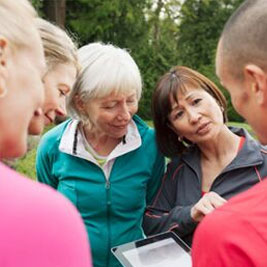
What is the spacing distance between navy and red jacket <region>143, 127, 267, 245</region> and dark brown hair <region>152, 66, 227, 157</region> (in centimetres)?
8

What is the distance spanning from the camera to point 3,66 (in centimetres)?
86

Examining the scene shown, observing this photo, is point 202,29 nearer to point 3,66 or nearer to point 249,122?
point 249,122

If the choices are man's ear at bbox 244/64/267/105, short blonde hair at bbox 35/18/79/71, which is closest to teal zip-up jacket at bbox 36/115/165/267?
short blonde hair at bbox 35/18/79/71

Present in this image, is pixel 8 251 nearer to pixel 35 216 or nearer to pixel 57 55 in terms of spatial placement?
pixel 35 216

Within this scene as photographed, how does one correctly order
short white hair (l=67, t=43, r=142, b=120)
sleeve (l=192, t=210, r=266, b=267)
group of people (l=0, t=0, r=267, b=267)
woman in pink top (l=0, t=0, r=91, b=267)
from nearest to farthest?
woman in pink top (l=0, t=0, r=91, b=267)
sleeve (l=192, t=210, r=266, b=267)
group of people (l=0, t=0, r=267, b=267)
short white hair (l=67, t=43, r=142, b=120)

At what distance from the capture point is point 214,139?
229 centimetres

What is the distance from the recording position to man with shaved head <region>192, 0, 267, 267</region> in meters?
0.97

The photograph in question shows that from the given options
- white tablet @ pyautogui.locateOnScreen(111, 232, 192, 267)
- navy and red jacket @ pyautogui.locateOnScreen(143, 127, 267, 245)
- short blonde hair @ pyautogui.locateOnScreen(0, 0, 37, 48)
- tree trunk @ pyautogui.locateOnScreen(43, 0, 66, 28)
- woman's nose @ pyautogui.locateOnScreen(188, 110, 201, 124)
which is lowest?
tree trunk @ pyautogui.locateOnScreen(43, 0, 66, 28)

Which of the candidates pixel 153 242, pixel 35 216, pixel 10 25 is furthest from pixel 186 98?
pixel 35 216

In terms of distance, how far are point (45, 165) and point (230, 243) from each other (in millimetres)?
1619

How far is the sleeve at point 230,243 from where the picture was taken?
96 cm

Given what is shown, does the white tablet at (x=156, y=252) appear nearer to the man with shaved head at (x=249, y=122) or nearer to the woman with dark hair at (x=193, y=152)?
the woman with dark hair at (x=193, y=152)

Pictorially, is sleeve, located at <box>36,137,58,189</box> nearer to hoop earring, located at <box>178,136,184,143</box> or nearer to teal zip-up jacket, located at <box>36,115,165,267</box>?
teal zip-up jacket, located at <box>36,115,165,267</box>

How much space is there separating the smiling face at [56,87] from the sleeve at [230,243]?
39.3 inches
